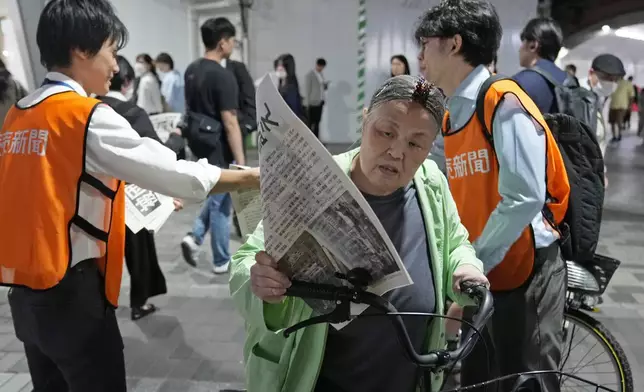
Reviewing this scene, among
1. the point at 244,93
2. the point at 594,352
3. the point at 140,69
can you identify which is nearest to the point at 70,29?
the point at 594,352

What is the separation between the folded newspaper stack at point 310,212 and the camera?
87 cm

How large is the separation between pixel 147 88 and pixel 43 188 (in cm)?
681

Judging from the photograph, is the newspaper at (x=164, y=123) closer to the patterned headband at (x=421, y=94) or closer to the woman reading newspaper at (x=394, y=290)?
the woman reading newspaper at (x=394, y=290)

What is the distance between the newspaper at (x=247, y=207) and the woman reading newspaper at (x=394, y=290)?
498 mm

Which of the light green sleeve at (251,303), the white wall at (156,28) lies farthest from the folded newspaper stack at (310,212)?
the white wall at (156,28)

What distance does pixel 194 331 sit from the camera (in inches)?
134

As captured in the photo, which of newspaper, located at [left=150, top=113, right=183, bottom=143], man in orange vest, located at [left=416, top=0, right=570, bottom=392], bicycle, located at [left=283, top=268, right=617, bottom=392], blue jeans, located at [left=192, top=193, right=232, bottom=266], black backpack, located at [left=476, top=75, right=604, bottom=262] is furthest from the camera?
blue jeans, located at [left=192, top=193, right=232, bottom=266]

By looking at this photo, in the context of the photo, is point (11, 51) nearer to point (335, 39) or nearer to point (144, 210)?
point (144, 210)

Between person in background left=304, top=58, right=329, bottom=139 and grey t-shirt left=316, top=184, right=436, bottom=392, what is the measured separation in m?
8.75

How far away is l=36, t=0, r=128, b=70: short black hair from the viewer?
162 cm

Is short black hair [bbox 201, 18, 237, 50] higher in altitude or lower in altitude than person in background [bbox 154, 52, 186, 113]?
higher

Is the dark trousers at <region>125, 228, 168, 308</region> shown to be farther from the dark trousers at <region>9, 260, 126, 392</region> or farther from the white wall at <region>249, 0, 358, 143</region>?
the white wall at <region>249, 0, 358, 143</region>

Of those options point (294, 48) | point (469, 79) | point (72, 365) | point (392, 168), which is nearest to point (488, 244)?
point (469, 79)

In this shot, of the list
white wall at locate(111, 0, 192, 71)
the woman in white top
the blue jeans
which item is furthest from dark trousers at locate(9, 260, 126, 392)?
white wall at locate(111, 0, 192, 71)
